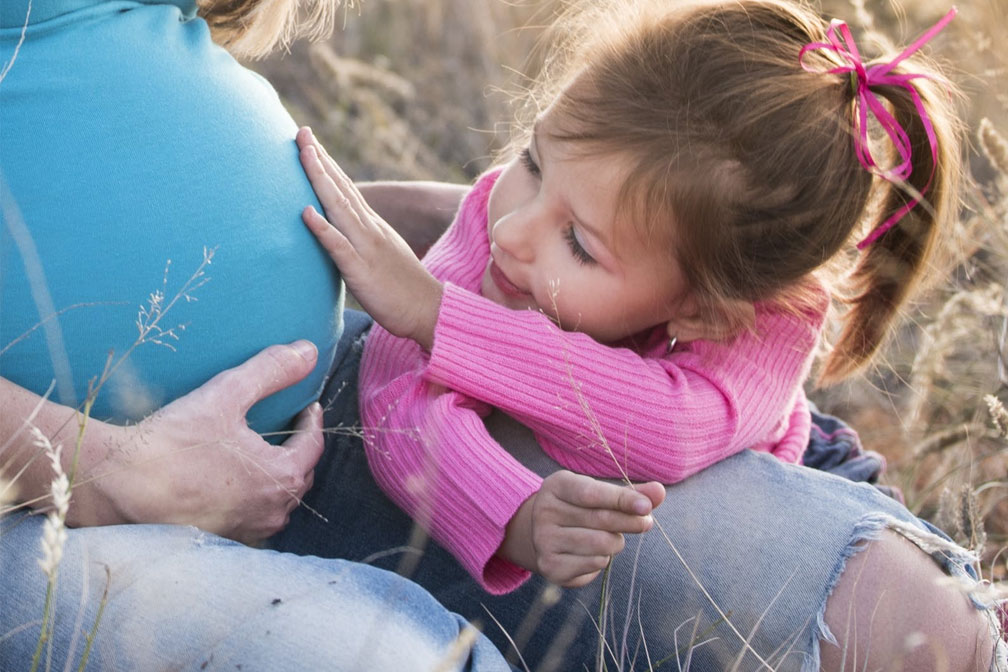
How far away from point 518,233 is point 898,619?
938 millimetres

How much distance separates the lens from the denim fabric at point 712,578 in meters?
1.75

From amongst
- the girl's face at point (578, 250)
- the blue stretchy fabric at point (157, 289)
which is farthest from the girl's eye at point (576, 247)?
the blue stretchy fabric at point (157, 289)

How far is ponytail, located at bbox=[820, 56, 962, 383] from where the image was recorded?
2.12 meters

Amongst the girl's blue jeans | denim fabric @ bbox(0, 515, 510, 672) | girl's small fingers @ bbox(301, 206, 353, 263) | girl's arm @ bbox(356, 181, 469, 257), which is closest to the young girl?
girl's small fingers @ bbox(301, 206, 353, 263)

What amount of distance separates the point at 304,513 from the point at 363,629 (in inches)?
27.4

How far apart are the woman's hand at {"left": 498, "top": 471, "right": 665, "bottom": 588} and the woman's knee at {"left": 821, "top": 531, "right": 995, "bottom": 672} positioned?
1.34 ft

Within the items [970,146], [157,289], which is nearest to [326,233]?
[157,289]

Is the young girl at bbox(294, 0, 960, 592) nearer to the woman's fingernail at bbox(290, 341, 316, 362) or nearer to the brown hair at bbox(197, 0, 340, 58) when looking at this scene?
the woman's fingernail at bbox(290, 341, 316, 362)

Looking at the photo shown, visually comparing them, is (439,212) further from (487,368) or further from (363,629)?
(363,629)

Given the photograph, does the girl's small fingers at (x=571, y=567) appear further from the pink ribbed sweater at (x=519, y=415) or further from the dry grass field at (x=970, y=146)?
the dry grass field at (x=970, y=146)

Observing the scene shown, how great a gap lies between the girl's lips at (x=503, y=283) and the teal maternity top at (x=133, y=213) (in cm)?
40

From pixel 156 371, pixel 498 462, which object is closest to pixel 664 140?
pixel 498 462

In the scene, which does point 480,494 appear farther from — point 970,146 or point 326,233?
point 970,146

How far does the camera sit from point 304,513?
216 cm
